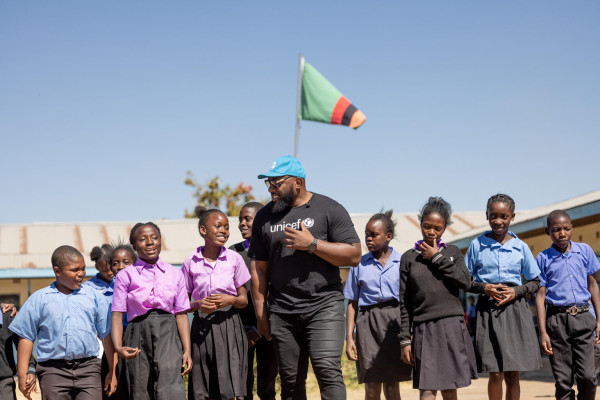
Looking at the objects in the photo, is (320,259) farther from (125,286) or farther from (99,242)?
(99,242)

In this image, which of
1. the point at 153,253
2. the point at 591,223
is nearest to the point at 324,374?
the point at 153,253

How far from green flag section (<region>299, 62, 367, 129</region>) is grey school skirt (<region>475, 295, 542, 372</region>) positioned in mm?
10536

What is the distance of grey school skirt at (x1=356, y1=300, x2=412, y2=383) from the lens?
20.9 ft

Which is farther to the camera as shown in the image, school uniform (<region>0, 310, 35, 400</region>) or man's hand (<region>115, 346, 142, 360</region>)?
school uniform (<region>0, 310, 35, 400</region>)

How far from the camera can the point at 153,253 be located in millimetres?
5750

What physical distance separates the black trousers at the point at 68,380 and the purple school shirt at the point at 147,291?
49 cm


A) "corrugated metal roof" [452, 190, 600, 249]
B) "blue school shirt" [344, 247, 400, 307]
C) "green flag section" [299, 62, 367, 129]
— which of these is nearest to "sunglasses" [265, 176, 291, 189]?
"blue school shirt" [344, 247, 400, 307]

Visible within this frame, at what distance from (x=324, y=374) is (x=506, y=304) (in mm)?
1972

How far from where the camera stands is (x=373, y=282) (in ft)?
21.4

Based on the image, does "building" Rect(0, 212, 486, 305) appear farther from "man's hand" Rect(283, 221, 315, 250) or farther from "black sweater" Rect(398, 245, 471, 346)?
"man's hand" Rect(283, 221, 315, 250)

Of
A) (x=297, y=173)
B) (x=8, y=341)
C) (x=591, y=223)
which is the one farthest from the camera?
(x=591, y=223)

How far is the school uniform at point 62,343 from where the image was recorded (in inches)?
214

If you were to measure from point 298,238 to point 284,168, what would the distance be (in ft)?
1.87

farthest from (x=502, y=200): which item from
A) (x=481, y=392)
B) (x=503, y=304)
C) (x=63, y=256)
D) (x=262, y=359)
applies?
(x=481, y=392)
